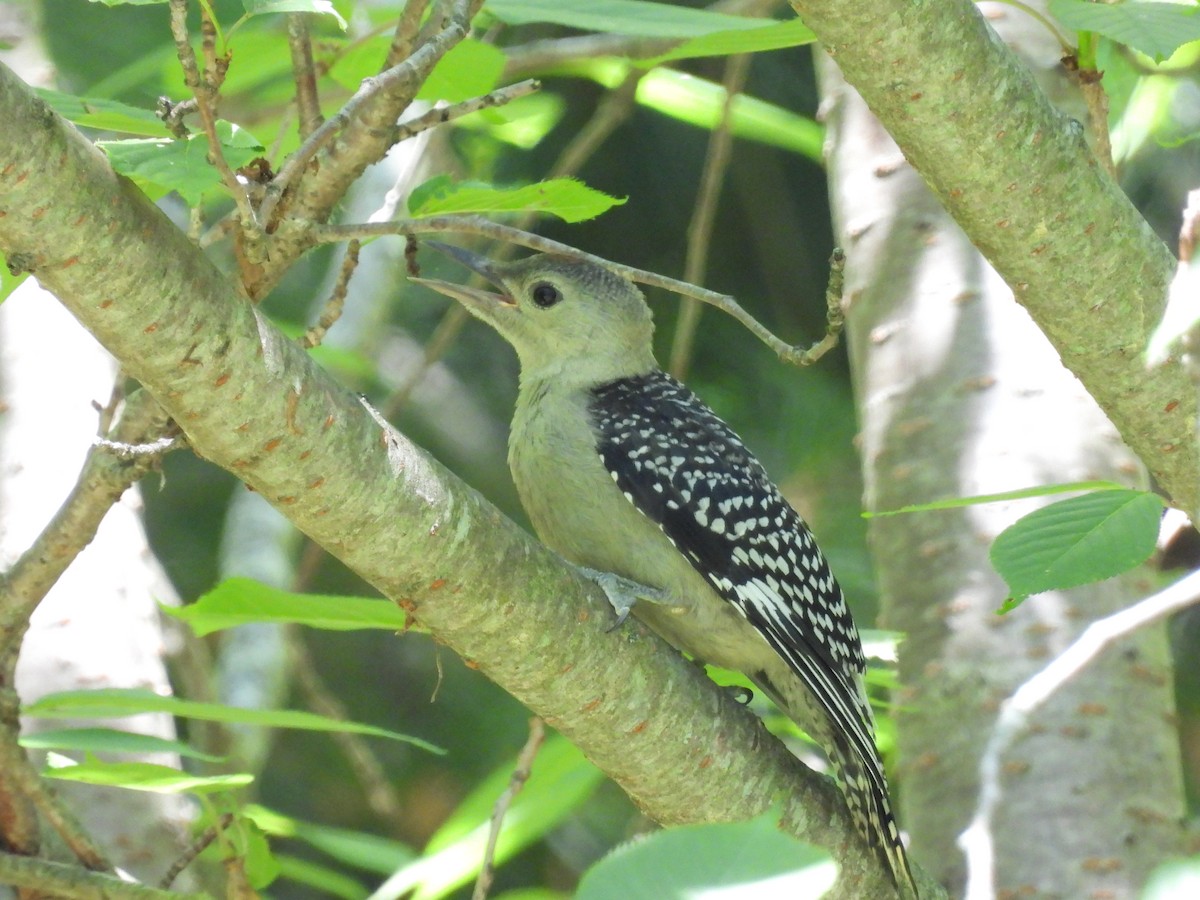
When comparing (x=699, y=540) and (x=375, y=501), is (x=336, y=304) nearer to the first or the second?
(x=375, y=501)

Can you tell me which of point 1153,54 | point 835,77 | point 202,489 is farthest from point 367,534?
point 202,489

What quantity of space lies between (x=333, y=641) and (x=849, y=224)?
420 cm

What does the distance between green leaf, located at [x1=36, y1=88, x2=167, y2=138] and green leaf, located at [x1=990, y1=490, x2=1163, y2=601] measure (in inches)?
56.2

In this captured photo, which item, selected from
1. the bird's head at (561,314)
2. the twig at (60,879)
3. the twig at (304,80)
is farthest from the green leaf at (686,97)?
the twig at (60,879)

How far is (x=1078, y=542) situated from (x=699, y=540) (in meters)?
1.50

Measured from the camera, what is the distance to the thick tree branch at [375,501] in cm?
179

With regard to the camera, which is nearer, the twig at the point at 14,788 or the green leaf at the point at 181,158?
the green leaf at the point at 181,158

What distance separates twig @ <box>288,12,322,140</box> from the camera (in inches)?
88.4

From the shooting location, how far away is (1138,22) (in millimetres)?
2086

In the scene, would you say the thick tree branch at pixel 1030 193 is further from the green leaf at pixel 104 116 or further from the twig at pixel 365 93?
the green leaf at pixel 104 116

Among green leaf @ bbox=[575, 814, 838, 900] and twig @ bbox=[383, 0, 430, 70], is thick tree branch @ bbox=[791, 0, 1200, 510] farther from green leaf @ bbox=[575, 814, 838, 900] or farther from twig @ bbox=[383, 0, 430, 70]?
green leaf @ bbox=[575, 814, 838, 900]

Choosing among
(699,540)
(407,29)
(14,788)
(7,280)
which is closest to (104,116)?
(7,280)

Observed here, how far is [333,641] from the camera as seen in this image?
7469mm

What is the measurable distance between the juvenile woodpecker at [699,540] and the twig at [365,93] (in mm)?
1348
